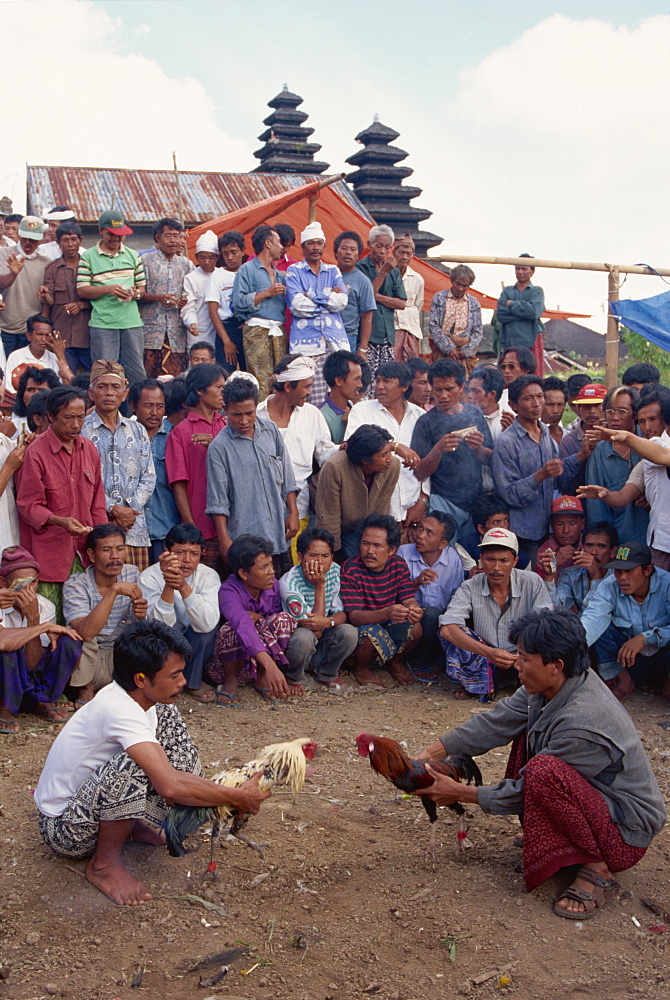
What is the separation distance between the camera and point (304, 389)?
744 cm

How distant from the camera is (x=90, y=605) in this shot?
616 centimetres

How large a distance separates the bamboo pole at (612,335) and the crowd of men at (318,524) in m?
2.16

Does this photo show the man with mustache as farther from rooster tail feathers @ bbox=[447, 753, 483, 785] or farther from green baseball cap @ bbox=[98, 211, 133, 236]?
green baseball cap @ bbox=[98, 211, 133, 236]

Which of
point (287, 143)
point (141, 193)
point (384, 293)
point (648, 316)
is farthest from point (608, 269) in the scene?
point (287, 143)

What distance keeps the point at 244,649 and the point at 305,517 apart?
1343 mm

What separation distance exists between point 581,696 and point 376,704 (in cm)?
277

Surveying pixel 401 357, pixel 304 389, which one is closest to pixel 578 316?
pixel 401 357

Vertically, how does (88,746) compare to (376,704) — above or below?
above

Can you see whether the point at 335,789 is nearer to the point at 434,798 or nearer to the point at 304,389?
the point at 434,798

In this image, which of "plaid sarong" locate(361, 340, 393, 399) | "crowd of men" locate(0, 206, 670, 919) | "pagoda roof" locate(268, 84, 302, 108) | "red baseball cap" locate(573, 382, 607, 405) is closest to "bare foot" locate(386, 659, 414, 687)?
"crowd of men" locate(0, 206, 670, 919)

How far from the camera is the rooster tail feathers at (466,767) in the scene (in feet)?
15.0

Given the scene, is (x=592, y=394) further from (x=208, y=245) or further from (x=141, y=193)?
(x=141, y=193)

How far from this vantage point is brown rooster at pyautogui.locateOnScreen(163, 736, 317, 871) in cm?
414

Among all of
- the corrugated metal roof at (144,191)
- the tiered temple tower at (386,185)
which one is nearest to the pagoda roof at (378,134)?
the tiered temple tower at (386,185)
